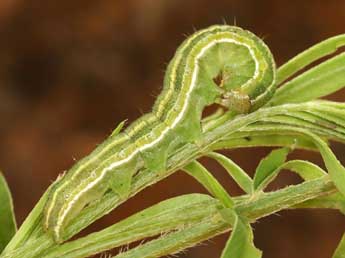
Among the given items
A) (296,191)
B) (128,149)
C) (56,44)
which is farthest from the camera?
(56,44)

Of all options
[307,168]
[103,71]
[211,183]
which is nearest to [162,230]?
[211,183]

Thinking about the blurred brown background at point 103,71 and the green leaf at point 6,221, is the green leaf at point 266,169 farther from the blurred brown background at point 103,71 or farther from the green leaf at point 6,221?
the blurred brown background at point 103,71

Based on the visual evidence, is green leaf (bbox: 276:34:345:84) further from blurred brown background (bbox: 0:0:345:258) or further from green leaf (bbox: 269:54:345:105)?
blurred brown background (bbox: 0:0:345:258)

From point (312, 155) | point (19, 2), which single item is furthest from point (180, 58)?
point (19, 2)

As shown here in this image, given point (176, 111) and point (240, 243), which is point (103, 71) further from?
point (240, 243)

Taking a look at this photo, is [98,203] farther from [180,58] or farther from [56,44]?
[56,44]

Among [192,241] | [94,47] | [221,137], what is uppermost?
[94,47]

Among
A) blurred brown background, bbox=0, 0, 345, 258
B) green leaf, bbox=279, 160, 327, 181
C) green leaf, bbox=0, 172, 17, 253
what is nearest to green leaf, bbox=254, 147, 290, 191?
green leaf, bbox=279, 160, 327, 181
